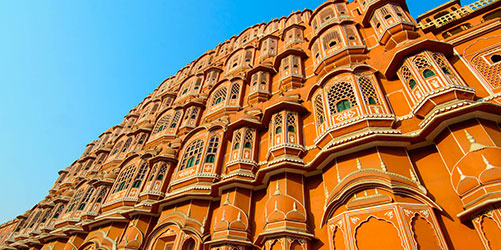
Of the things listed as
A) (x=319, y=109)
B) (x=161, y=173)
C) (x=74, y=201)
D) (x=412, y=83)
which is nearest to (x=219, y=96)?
(x=161, y=173)

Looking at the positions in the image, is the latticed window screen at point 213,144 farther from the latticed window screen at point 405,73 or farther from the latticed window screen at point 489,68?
the latticed window screen at point 489,68

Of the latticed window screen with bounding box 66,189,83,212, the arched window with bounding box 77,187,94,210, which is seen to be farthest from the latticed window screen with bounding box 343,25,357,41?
the latticed window screen with bounding box 66,189,83,212

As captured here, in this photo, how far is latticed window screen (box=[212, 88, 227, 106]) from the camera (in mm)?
17938

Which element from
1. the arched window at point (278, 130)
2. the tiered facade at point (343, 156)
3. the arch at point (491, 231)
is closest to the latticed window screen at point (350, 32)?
the tiered facade at point (343, 156)

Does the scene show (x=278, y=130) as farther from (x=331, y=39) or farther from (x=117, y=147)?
(x=117, y=147)

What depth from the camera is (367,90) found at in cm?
986

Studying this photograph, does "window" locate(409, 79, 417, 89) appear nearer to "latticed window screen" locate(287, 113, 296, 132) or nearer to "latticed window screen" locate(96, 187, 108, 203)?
"latticed window screen" locate(287, 113, 296, 132)

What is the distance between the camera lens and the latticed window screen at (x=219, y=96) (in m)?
17.9

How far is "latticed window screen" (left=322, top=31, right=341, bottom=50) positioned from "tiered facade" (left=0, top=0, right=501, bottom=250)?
0.25 ft

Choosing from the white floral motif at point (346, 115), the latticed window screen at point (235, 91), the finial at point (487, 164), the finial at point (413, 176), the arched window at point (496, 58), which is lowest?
the finial at point (487, 164)

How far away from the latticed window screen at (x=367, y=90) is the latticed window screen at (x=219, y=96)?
9.94 m

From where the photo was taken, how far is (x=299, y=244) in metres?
7.88

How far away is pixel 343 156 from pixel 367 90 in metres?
3.12

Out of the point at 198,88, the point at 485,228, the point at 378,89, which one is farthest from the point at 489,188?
the point at 198,88
